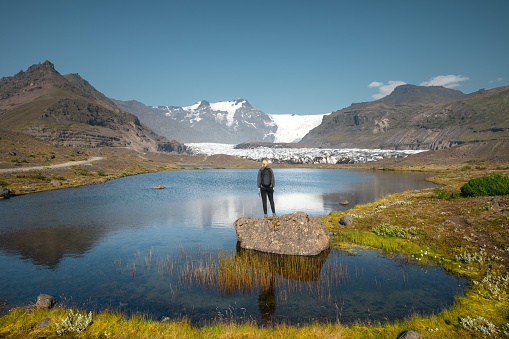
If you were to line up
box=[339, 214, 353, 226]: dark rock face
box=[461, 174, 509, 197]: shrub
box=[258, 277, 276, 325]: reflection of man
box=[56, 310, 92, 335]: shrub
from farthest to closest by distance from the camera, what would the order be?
box=[461, 174, 509, 197]: shrub, box=[339, 214, 353, 226]: dark rock face, box=[258, 277, 276, 325]: reflection of man, box=[56, 310, 92, 335]: shrub

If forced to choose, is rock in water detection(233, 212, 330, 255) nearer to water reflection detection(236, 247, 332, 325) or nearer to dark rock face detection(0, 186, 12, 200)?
water reflection detection(236, 247, 332, 325)

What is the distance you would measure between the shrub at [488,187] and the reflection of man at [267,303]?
21.2 metres

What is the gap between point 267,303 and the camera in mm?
10102

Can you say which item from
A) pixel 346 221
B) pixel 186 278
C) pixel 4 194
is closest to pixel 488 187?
pixel 346 221

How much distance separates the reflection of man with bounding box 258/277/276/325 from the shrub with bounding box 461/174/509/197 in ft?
69.7

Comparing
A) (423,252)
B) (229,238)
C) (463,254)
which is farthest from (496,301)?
(229,238)

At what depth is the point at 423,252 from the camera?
48.0 feet

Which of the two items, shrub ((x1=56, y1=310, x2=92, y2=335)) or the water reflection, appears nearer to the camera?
shrub ((x1=56, y1=310, x2=92, y2=335))

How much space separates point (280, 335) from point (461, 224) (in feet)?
48.6

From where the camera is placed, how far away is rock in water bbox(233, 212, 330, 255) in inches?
614

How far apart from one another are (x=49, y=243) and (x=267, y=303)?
15447 mm

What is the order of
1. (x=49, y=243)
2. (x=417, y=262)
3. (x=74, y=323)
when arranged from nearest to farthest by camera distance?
(x=74, y=323), (x=417, y=262), (x=49, y=243)

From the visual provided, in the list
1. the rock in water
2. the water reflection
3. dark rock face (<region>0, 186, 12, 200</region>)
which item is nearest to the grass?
the water reflection

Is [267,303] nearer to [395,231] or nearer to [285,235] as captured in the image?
[285,235]
